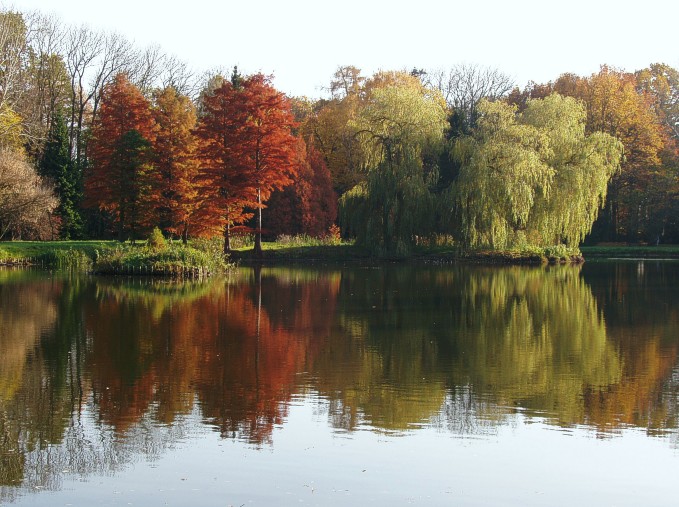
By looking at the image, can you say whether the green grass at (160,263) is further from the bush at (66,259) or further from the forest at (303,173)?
the forest at (303,173)

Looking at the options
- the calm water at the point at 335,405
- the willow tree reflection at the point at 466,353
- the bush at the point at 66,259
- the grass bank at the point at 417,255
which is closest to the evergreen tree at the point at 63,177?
the bush at the point at 66,259

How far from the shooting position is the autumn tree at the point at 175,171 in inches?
1590

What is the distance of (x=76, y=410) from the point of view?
1005 centimetres

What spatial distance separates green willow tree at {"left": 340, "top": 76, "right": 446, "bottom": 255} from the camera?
39969 mm

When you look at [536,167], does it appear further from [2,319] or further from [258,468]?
[258,468]

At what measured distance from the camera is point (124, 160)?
4100cm

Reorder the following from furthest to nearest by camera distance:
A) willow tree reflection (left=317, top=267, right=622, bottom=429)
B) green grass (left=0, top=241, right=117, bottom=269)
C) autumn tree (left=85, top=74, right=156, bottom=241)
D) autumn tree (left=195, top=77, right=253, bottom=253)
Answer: autumn tree (left=85, top=74, right=156, bottom=241) < autumn tree (left=195, top=77, right=253, bottom=253) < green grass (left=0, top=241, right=117, bottom=269) < willow tree reflection (left=317, top=267, right=622, bottom=429)

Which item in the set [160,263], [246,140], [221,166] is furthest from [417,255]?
[160,263]

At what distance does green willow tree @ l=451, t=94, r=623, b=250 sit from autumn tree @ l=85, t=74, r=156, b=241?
14.9 meters

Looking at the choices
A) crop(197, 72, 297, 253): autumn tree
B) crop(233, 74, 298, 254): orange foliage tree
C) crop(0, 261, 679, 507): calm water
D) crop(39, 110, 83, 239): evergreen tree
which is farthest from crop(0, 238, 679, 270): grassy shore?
crop(0, 261, 679, 507): calm water

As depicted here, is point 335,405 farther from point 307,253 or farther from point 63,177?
point 63,177

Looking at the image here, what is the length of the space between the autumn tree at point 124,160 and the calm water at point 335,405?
20409mm

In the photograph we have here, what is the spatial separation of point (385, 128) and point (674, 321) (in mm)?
24462

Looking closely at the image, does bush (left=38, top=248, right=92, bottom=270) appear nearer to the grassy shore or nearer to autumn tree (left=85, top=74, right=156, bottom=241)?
the grassy shore
